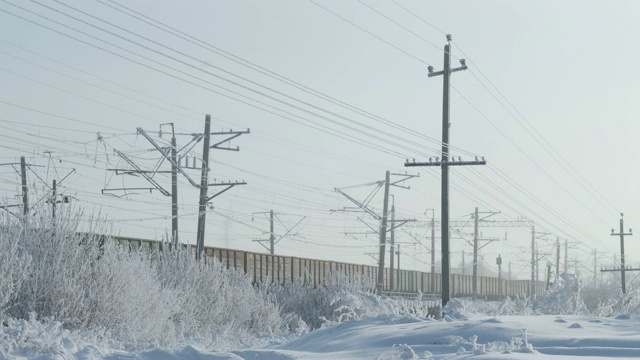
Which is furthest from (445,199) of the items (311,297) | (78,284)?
(78,284)

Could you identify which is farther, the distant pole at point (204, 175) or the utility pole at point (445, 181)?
the distant pole at point (204, 175)

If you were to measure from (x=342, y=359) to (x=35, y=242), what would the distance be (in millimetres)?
8187

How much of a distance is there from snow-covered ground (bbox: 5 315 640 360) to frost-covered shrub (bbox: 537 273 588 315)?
624 centimetres

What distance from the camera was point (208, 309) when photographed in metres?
25.3

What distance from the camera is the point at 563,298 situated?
20.3 metres

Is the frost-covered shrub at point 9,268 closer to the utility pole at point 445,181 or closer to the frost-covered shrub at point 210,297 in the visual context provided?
the frost-covered shrub at point 210,297

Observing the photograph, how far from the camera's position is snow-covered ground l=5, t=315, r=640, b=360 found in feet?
33.0

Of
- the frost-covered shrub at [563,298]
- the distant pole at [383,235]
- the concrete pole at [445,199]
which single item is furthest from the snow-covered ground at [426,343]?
the distant pole at [383,235]

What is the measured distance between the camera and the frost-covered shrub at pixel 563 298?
20.0 meters

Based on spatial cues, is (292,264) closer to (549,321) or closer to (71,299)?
(71,299)

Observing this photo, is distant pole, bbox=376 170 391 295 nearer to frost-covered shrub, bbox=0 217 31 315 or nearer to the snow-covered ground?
frost-covered shrub, bbox=0 217 31 315

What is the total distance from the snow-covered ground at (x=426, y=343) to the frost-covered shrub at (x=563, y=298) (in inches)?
246

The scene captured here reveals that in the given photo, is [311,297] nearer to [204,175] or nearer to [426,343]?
[204,175]

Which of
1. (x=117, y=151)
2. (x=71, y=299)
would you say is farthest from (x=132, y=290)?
(x=117, y=151)
